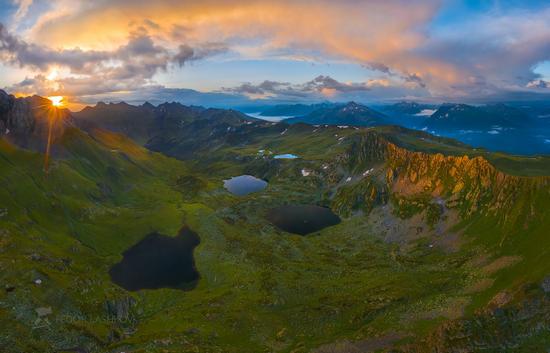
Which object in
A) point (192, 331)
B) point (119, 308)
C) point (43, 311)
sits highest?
point (43, 311)

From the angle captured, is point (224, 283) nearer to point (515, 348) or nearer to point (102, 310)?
point (102, 310)

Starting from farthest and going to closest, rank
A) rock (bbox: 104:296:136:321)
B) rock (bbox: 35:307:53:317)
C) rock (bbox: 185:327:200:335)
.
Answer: rock (bbox: 104:296:136:321) → rock (bbox: 185:327:200:335) → rock (bbox: 35:307:53:317)

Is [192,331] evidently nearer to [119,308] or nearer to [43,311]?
[119,308]

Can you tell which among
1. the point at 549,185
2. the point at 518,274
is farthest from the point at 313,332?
the point at 549,185

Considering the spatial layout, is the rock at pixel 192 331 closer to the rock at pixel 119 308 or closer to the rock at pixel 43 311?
the rock at pixel 119 308

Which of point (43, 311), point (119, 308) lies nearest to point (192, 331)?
point (119, 308)

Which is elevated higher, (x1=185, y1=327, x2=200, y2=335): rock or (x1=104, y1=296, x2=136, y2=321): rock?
(x1=185, y1=327, x2=200, y2=335): rock

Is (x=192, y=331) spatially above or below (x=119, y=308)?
above

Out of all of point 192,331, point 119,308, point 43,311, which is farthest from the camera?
point 119,308

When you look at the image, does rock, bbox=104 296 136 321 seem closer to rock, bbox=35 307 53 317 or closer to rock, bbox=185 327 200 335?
rock, bbox=35 307 53 317

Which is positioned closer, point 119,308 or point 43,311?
point 43,311

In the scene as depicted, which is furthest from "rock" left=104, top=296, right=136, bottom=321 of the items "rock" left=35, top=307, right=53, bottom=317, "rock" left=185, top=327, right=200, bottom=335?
"rock" left=185, top=327, right=200, bottom=335

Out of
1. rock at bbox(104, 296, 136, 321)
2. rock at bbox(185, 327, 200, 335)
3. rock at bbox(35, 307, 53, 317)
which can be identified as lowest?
rock at bbox(104, 296, 136, 321)
